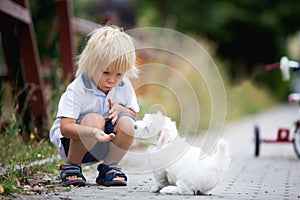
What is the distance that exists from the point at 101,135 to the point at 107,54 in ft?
1.93

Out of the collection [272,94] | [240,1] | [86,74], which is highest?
[240,1]

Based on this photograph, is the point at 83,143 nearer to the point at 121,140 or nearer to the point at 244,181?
the point at 121,140

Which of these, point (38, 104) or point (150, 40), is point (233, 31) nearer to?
point (150, 40)

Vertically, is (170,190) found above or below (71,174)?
below

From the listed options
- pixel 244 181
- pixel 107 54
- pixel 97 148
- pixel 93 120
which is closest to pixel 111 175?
pixel 97 148

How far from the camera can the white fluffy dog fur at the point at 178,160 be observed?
14.1ft

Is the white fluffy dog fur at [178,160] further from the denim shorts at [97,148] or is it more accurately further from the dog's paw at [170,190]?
the denim shorts at [97,148]

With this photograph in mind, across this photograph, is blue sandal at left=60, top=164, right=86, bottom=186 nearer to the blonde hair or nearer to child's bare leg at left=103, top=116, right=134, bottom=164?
child's bare leg at left=103, top=116, right=134, bottom=164

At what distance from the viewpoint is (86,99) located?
185 inches

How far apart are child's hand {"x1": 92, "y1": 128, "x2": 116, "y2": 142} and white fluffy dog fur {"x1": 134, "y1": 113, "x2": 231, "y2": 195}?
182 millimetres

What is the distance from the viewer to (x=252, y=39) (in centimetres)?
2989

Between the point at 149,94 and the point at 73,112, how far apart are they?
6.48 m

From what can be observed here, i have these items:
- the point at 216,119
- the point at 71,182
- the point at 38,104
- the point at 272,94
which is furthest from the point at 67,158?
the point at 272,94

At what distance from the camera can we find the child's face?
4613mm
